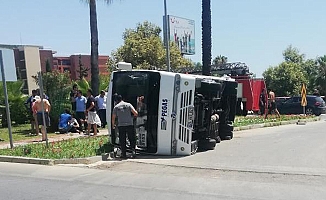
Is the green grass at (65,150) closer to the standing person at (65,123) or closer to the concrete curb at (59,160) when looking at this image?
the concrete curb at (59,160)

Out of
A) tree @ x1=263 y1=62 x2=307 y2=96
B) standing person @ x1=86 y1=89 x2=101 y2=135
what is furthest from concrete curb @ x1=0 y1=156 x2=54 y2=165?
tree @ x1=263 y1=62 x2=307 y2=96

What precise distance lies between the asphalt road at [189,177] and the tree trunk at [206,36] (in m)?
9.98

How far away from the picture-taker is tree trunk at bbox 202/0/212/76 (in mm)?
20484

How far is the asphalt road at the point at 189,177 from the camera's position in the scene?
696cm

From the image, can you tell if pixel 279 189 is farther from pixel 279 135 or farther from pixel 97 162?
pixel 279 135

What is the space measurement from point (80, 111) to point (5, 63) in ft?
13.4

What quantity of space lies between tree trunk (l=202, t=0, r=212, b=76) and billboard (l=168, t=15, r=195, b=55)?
30.2 m

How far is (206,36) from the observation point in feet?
68.0

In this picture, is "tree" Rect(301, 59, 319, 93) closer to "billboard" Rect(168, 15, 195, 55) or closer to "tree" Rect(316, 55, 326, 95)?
"tree" Rect(316, 55, 326, 95)

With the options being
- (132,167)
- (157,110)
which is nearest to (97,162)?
(132,167)

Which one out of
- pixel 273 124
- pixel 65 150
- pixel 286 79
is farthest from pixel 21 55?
pixel 65 150

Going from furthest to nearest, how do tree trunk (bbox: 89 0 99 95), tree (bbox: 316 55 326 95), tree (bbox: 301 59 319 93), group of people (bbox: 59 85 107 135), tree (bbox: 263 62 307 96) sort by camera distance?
tree (bbox: 301 59 319 93) < tree (bbox: 316 55 326 95) < tree (bbox: 263 62 307 96) < tree trunk (bbox: 89 0 99 95) < group of people (bbox: 59 85 107 135)

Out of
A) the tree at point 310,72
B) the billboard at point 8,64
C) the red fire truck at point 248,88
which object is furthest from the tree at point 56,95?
the tree at point 310,72

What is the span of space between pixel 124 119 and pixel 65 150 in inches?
84.1
